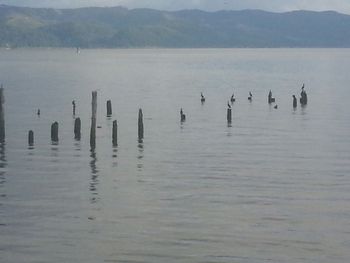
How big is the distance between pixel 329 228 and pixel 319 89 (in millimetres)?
84410

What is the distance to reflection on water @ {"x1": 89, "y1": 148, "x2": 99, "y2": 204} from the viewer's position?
32500 millimetres

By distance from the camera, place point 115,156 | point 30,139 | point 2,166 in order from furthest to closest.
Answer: point 30,139, point 115,156, point 2,166

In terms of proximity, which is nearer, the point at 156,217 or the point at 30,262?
the point at 30,262

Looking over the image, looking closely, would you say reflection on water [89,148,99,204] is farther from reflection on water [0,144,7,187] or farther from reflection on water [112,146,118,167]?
reflection on water [0,144,7,187]

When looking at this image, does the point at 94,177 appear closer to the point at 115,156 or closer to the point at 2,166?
the point at 2,166

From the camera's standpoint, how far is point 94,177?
37656 mm

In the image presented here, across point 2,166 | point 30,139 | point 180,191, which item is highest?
point 30,139

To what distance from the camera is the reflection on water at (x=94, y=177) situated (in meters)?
32.5

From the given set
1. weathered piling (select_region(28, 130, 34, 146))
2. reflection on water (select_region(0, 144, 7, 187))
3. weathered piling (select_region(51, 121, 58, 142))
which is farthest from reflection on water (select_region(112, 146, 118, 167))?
reflection on water (select_region(0, 144, 7, 187))


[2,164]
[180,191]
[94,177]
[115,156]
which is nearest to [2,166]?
[2,164]

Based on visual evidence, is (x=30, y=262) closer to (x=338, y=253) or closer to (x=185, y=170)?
(x=338, y=253)

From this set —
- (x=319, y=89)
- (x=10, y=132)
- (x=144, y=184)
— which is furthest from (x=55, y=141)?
(x=319, y=89)

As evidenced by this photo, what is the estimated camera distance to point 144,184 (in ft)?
118

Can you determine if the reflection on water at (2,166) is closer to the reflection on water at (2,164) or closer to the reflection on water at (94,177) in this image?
the reflection on water at (2,164)
